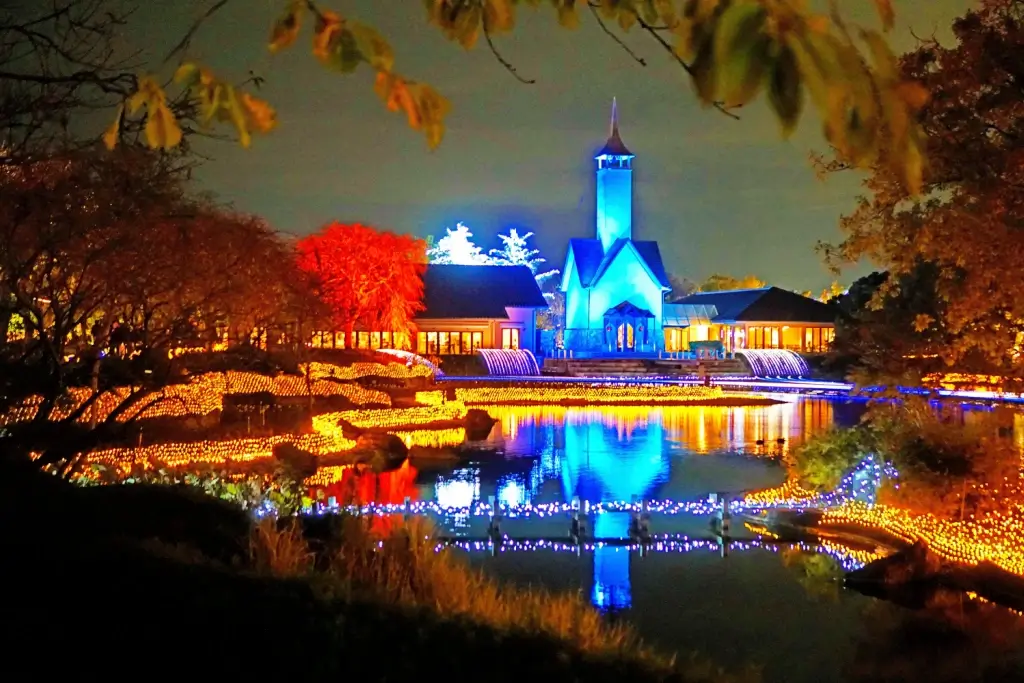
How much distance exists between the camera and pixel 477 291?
2100 inches

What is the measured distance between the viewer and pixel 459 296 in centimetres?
5259

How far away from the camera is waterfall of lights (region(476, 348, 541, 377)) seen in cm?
4531

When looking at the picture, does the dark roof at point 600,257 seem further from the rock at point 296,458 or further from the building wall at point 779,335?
the rock at point 296,458

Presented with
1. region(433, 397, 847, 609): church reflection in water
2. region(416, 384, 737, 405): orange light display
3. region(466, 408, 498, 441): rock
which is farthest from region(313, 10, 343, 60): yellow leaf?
region(416, 384, 737, 405): orange light display

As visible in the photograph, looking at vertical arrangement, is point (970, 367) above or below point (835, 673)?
above

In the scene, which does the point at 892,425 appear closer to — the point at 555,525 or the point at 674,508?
the point at 674,508

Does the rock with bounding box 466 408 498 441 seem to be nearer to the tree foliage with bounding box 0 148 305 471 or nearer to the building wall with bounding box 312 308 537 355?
the tree foliage with bounding box 0 148 305 471

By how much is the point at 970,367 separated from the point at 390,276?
32.0m

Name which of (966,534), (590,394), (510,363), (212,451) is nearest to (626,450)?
(212,451)

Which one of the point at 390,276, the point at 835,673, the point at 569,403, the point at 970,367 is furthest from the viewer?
the point at 390,276

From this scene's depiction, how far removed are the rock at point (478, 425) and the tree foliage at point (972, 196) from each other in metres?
14.2

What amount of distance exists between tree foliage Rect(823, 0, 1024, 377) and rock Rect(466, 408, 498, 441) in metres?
14.2

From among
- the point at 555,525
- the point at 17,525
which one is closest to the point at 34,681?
the point at 17,525

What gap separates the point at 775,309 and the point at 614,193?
11.8 meters
